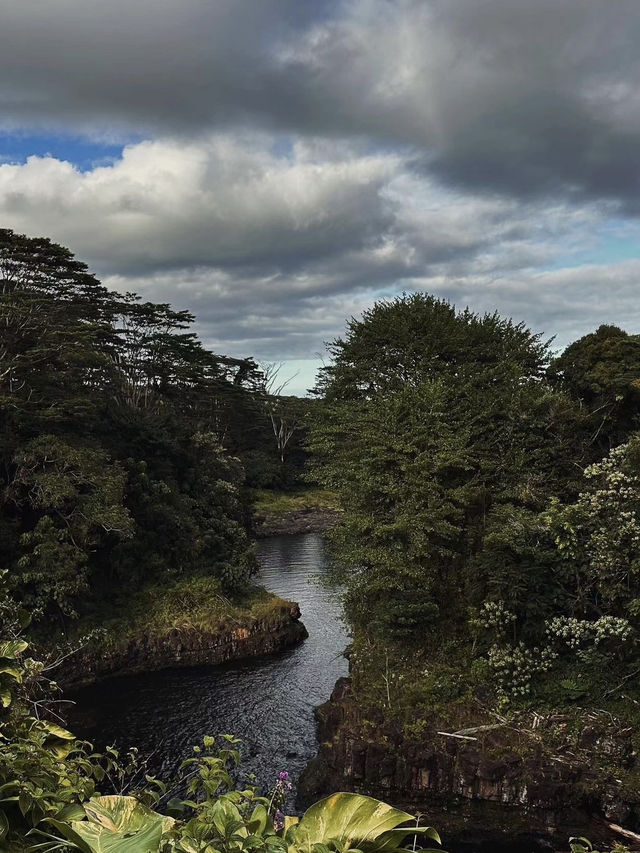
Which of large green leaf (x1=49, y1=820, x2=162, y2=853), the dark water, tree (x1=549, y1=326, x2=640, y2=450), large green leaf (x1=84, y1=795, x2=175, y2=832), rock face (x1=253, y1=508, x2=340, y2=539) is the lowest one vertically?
the dark water

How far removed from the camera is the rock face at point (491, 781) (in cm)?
1454

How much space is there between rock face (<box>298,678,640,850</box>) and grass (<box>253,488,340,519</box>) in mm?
41975

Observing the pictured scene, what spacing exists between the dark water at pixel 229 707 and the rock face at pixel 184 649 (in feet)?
1.86

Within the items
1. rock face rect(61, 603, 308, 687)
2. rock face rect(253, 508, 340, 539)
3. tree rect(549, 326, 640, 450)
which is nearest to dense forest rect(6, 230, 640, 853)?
tree rect(549, 326, 640, 450)

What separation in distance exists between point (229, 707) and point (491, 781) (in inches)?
383

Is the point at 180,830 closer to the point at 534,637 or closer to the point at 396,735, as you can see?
the point at 396,735

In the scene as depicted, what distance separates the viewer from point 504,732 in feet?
53.5

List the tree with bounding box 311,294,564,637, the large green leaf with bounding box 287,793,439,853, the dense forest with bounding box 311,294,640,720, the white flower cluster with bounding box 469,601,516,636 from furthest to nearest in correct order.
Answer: the tree with bounding box 311,294,564,637
the white flower cluster with bounding box 469,601,516,636
the dense forest with bounding box 311,294,640,720
the large green leaf with bounding box 287,793,439,853

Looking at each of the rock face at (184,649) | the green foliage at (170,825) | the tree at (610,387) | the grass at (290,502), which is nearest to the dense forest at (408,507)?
the tree at (610,387)

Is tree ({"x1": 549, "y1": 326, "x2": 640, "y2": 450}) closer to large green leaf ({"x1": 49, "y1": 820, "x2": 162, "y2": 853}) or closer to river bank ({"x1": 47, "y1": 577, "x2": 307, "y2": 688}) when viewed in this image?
river bank ({"x1": 47, "y1": 577, "x2": 307, "y2": 688})

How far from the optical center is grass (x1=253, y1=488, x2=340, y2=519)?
59809 mm

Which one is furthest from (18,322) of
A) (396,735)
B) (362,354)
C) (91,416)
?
(396,735)

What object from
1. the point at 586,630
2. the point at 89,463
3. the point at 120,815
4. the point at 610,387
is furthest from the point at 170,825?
the point at 89,463

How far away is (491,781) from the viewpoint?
15.5 meters
